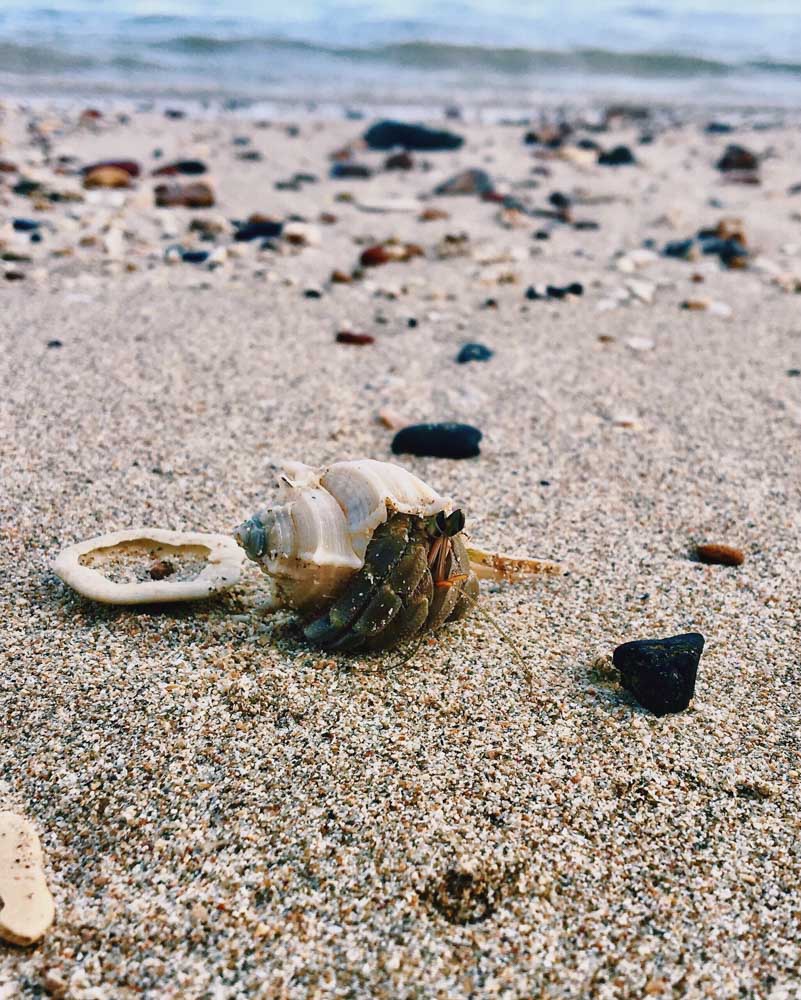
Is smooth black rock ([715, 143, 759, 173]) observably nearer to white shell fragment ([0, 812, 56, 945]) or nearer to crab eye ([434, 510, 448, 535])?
crab eye ([434, 510, 448, 535])

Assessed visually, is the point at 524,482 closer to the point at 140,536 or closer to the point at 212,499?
the point at 212,499

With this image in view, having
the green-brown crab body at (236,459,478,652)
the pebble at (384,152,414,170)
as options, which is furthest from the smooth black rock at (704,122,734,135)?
the green-brown crab body at (236,459,478,652)

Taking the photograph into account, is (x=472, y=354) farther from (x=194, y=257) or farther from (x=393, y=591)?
(x=393, y=591)

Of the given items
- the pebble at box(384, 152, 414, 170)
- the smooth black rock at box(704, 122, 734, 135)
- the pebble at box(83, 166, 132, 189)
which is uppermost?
the smooth black rock at box(704, 122, 734, 135)

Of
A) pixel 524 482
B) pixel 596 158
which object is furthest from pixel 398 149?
pixel 524 482

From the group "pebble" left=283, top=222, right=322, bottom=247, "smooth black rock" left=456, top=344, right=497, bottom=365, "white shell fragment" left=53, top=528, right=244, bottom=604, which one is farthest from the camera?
"pebble" left=283, top=222, right=322, bottom=247

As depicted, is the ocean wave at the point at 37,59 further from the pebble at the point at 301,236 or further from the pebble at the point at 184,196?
the pebble at the point at 301,236
